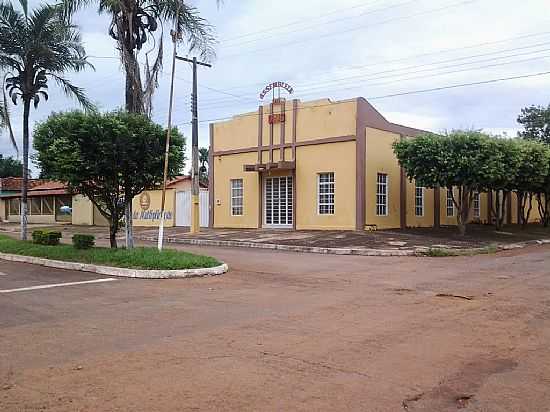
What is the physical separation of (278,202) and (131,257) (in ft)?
51.4

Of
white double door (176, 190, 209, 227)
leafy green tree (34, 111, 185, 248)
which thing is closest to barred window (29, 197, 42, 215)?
white double door (176, 190, 209, 227)

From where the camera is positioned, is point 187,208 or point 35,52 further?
point 187,208

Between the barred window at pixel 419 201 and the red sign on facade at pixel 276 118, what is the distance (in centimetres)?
765

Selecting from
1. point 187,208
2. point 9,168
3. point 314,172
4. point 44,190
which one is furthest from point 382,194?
point 9,168

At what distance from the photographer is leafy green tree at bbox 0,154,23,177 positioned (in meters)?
71.5

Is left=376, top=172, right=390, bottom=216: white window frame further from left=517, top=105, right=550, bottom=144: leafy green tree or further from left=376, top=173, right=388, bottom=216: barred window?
left=517, top=105, right=550, bottom=144: leafy green tree

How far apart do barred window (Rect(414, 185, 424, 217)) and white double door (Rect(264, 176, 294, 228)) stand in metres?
6.42

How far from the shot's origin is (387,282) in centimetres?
1188

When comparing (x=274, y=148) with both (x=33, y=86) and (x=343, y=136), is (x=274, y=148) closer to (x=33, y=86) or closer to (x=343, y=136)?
(x=343, y=136)

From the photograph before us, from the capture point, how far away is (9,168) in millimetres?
72188

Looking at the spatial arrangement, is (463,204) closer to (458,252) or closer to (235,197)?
(458,252)

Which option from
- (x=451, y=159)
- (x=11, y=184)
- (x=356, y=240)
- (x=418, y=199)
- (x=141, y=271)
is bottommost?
(x=141, y=271)

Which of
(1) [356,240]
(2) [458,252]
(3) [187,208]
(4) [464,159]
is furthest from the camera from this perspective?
(3) [187,208]

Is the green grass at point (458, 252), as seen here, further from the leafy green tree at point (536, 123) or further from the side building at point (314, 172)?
the leafy green tree at point (536, 123)
